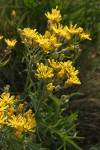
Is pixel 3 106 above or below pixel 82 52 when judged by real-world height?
below

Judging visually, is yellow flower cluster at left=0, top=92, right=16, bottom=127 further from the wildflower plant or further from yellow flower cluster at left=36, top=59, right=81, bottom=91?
yellow flower cluster at left=36, top=59, right=81, bottom=91

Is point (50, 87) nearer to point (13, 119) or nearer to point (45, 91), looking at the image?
point (45, 91)

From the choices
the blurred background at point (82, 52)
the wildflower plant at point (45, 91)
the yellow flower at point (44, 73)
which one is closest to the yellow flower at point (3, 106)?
the wildflower plant at point (45, 91)

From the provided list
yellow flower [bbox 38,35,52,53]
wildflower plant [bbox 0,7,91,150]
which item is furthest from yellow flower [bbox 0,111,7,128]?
yellow flower [bbox 38,35,52,53]

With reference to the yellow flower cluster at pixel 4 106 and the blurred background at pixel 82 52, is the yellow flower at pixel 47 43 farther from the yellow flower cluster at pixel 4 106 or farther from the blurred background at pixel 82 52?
the blurred background at pixel 82 52

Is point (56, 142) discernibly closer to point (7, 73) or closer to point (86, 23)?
point (7, 73)

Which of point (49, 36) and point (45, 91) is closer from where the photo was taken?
point (45, 91)

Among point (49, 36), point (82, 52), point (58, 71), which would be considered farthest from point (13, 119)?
point (82, 52)

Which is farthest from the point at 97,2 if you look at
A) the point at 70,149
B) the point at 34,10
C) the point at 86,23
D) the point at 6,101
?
the point at 6,101
